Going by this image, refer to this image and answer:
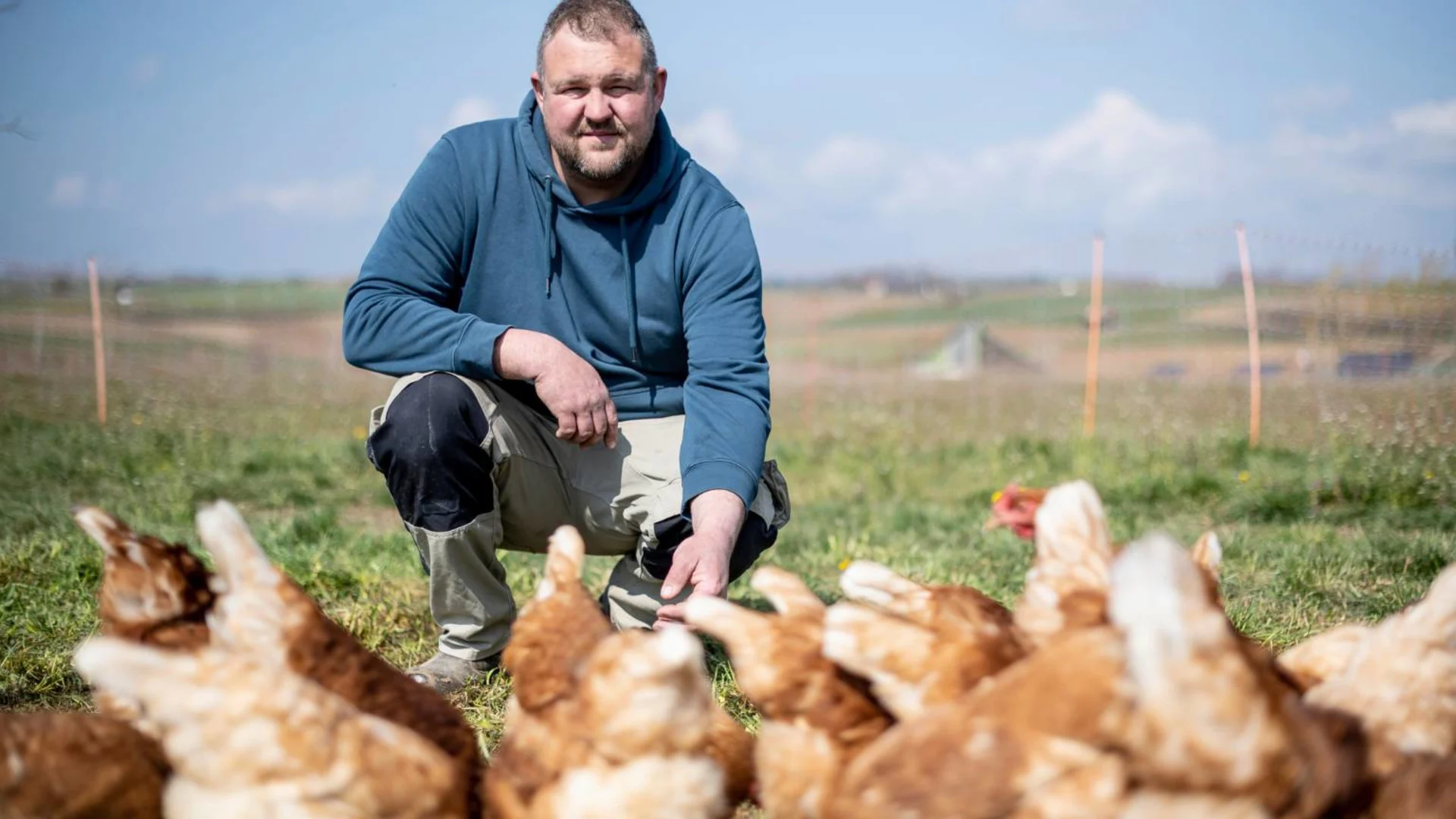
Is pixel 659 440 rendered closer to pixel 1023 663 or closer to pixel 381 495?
pixel 1023 663

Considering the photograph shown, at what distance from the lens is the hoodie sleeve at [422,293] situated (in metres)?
3.74

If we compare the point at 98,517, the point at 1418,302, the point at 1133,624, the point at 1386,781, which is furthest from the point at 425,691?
the point at 1418,302

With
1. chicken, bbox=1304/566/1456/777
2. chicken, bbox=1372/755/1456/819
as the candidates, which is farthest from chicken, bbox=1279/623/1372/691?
chicken, bbox=1372/755/1456/819

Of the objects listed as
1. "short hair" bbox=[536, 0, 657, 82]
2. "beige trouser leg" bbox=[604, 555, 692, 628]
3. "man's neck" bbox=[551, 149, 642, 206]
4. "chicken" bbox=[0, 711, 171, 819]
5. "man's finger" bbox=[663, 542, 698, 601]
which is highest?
"short hair" bbox=[536, 0, 657, 82]

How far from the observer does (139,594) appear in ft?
8.77

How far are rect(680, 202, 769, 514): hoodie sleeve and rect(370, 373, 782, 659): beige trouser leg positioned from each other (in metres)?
0.27

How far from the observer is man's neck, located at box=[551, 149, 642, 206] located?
159 inches

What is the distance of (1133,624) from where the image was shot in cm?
192

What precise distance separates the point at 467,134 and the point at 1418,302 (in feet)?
25.5

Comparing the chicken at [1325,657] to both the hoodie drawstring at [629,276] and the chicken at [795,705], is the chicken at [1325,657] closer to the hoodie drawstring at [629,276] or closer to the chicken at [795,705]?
the chicken at [795,705]

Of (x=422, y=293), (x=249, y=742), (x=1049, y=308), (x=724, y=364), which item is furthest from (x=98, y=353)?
(x=1049, y=308)

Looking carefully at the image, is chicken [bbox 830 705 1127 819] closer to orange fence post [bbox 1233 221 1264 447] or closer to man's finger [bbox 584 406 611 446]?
man's finger [bbox 584 406 611 446]

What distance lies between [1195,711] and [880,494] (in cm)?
670

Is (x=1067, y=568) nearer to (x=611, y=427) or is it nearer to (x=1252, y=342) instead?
(x=611, y=427)
